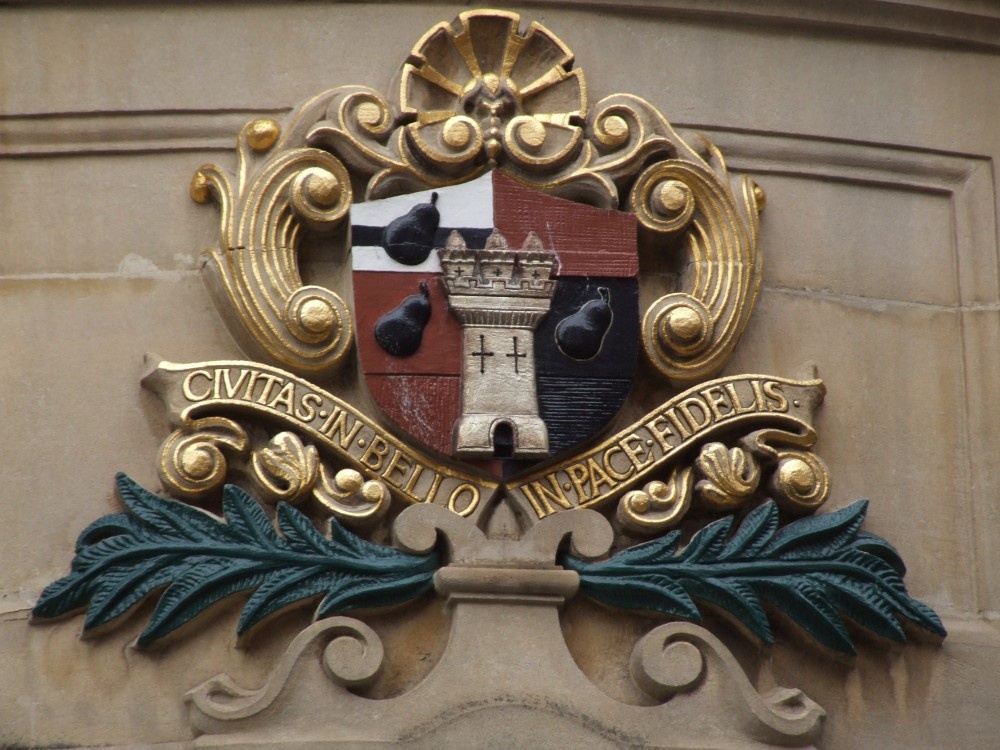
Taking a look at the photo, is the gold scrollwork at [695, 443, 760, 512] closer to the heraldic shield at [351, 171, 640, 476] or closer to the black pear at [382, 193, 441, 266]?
the heraldic shield at [351, 171, 640, 476]

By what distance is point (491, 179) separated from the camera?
6.18 m

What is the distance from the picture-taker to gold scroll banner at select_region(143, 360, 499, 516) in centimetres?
586

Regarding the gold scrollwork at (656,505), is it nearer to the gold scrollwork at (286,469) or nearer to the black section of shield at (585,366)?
the black section of shield at (585,366)

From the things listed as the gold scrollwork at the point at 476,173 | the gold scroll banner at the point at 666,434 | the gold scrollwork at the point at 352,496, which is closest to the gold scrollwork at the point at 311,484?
the gold scrollwork at the point at 352,496

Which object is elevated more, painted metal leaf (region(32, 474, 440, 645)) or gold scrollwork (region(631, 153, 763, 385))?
gold scrollwork (region(631, 153, 763, 385))

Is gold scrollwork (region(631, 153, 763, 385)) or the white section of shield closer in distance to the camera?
the white section of shield

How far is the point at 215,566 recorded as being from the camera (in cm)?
573

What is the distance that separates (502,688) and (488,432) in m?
0.67

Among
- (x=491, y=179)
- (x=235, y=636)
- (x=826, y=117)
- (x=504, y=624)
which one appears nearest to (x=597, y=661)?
(x=504, y=624)

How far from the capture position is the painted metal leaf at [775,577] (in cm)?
590

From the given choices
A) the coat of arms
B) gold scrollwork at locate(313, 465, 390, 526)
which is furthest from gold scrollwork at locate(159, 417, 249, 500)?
gold scrollwork at locate(313, 465, 390, 526)

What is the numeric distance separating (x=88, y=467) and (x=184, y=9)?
1.38m

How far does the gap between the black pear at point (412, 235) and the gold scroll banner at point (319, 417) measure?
1.42 ft

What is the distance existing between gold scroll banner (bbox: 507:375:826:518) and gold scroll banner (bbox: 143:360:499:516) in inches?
6.4
